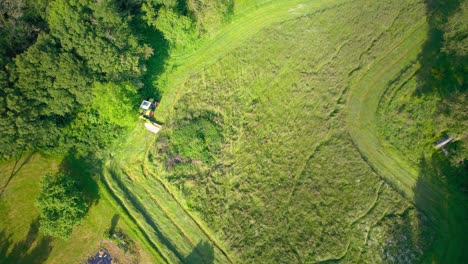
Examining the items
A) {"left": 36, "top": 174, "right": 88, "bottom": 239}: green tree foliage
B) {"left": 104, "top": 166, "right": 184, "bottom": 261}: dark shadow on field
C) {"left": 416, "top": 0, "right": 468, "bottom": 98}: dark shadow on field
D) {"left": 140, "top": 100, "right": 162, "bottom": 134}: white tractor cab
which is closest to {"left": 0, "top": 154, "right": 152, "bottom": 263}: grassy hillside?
{"left": 104, "top": 166, "right": 184, "bottom": 261}: dark shadow on field

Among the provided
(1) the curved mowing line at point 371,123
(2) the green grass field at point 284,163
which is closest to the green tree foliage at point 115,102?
(2) the green grass field at point 284,163

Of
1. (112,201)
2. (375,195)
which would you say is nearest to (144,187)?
(112,201)

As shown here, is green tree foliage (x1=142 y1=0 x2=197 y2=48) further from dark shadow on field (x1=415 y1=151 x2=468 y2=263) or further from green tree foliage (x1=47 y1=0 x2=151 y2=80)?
dark shadow on field (x1=415 y1=151 x2=468 y2=263)

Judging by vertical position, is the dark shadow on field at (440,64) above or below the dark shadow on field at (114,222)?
above

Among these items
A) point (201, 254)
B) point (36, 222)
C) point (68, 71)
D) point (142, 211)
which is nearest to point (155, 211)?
point (142, 211)

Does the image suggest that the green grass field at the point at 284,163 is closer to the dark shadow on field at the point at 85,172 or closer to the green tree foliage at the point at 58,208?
the dark shadow on field at the point at 85,172

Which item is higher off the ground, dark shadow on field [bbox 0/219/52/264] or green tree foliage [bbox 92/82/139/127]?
green tree foliage [bbox 92/82/139/127]
